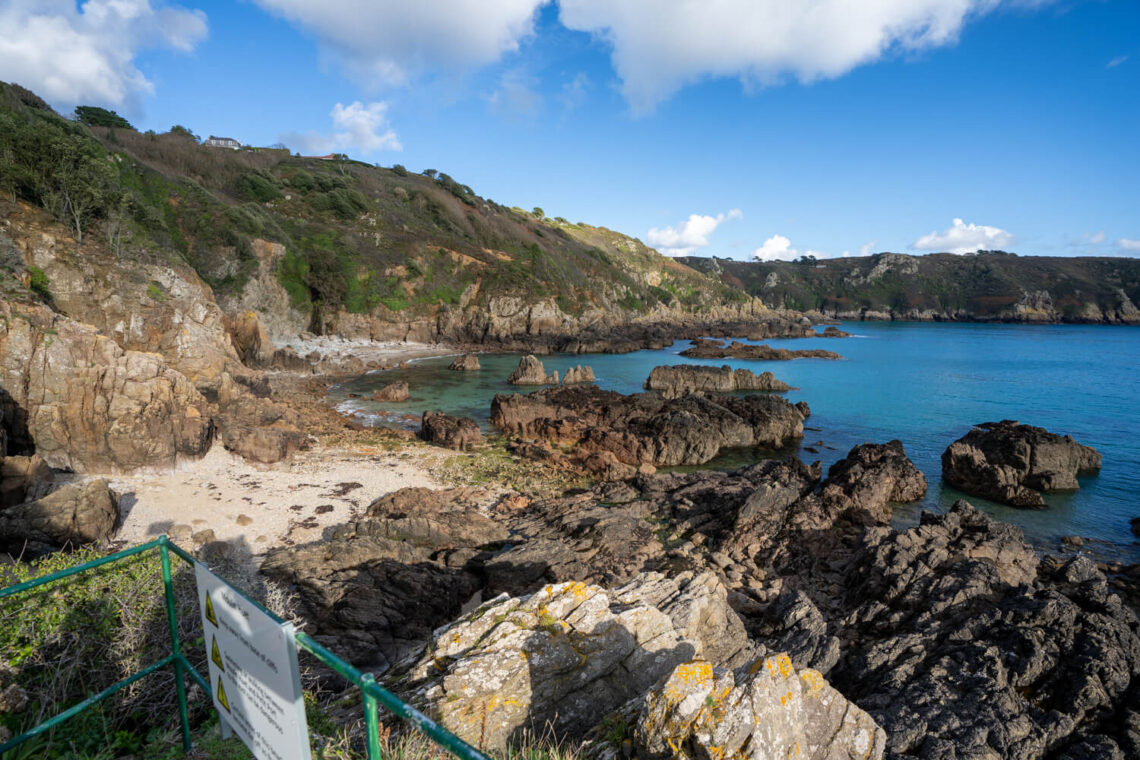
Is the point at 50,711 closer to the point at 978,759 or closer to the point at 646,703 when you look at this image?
the point at 646,703

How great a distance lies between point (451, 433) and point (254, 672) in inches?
804

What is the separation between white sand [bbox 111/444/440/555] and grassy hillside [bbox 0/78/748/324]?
15.2 m

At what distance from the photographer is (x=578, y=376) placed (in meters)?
39.7

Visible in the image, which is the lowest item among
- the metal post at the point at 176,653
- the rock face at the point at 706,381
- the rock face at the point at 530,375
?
the rock face at the point at 706,381

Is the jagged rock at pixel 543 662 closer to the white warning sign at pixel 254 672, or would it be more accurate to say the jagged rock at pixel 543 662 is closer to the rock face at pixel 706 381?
the white warning sign at pixel 254 672

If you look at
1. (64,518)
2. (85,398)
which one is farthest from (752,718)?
(85,398)

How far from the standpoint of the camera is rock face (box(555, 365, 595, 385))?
1538 inches

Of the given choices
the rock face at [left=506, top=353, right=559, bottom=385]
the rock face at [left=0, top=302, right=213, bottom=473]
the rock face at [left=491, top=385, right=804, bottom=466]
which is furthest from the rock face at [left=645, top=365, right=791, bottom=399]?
the rock face at [left=0, top=302, right=213, bottom=473]

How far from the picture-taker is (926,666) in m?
7.14

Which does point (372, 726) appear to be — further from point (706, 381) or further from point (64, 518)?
point (706, 381)

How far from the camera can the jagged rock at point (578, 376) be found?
39062 millimetres

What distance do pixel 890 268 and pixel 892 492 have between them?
A: 16129 centimetres

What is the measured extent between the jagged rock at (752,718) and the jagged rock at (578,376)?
34.5 m

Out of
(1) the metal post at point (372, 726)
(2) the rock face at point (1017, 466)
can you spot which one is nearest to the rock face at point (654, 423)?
(2) the rock face at point (1017, 466)
